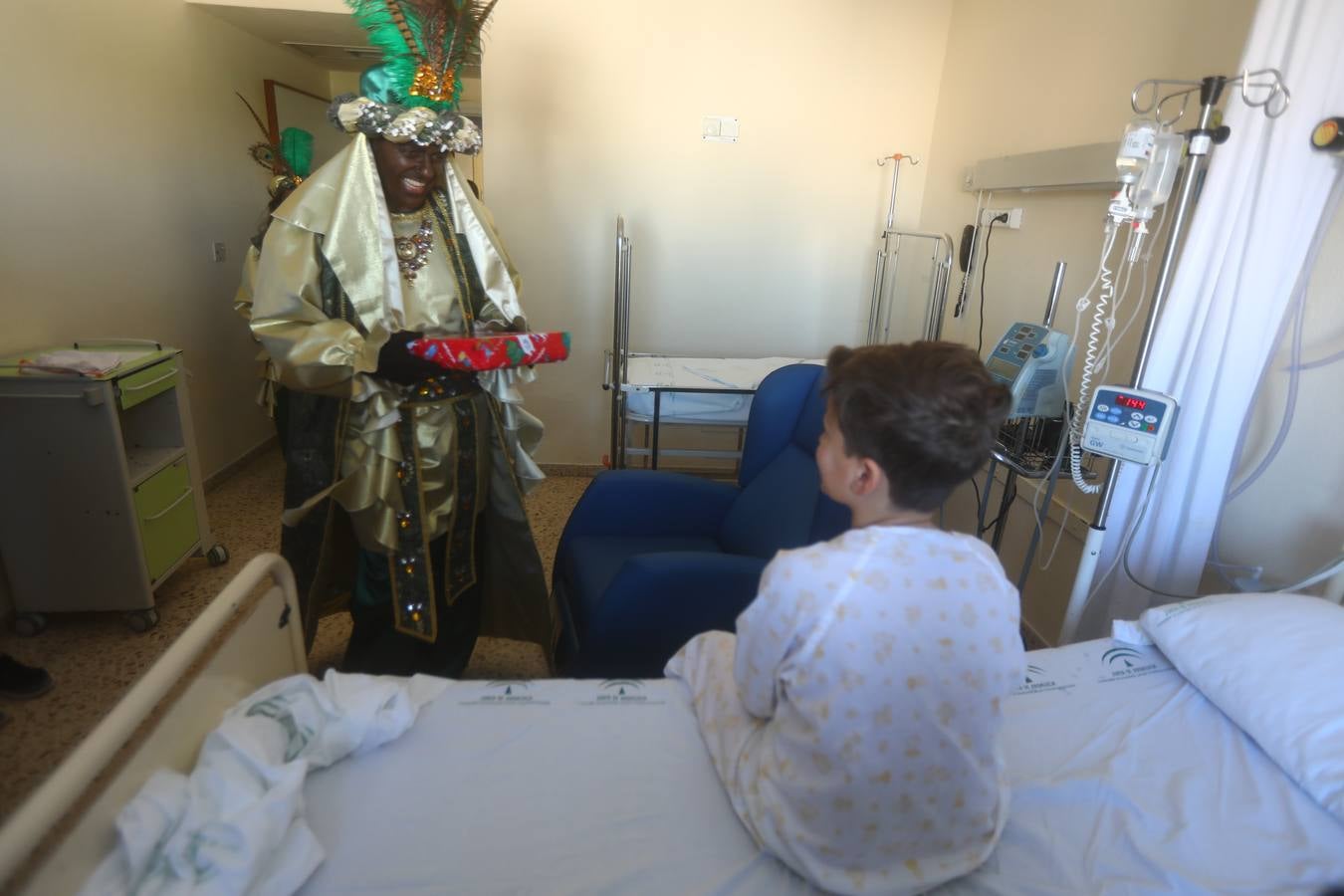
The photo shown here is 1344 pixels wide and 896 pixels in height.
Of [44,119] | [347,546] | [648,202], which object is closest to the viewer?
[347,546]

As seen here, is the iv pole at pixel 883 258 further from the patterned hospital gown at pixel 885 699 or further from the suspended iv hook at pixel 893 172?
the patterned hospital gown at pixel 885 699

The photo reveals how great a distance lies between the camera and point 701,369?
10.2 ft

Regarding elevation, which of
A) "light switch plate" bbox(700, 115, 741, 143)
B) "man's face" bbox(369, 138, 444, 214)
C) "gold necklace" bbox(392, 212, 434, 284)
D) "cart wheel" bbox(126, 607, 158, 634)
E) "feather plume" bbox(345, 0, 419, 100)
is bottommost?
"cart wheel" bbox(126, 607, 158, 634)

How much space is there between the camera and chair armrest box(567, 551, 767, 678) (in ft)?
5.12

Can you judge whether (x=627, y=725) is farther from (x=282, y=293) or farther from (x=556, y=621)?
(x=282, y=293)

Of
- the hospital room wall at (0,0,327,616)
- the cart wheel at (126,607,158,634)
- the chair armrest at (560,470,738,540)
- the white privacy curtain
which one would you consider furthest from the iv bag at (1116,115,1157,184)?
the hospital room wall at (0,0,327,616)

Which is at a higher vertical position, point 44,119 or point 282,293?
point 44,119

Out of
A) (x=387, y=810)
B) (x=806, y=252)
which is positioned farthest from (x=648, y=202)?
(x=387, y=810)

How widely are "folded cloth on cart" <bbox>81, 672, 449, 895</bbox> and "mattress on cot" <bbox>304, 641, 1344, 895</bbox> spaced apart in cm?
5

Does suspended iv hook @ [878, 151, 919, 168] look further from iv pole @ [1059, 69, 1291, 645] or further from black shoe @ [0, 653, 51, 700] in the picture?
black shoe @ [0, 653, 51, 700]

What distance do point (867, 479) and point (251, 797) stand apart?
90cm

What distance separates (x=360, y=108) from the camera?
147 cm

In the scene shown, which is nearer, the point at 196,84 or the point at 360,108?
the point at 360,108

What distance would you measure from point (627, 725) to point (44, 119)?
2623 mm
